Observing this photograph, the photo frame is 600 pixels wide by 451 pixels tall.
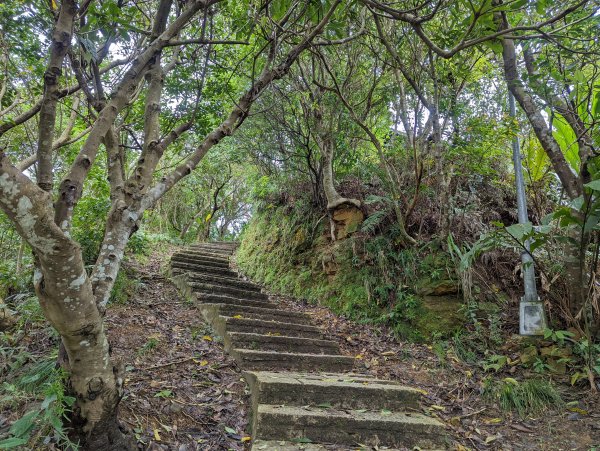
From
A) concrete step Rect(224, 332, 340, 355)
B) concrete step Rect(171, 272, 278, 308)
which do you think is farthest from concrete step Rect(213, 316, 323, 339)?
concrete step Rect(171, 272, 278, 308)

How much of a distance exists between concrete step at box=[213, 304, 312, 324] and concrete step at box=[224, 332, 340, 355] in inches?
28.0

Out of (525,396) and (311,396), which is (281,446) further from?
(525,396)

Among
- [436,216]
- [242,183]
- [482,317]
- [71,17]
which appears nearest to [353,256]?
[436,216]

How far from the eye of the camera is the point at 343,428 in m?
3.12

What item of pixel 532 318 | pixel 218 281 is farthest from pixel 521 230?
pixel 218 281

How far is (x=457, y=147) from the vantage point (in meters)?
5.70

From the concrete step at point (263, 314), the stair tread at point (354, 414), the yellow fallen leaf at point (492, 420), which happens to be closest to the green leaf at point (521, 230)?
the yellow fallen leaf at point (492, 420)

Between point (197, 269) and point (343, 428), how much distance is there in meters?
4.94

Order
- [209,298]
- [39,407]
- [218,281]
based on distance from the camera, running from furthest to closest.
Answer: [218,281] → [209,298] → [39,407]

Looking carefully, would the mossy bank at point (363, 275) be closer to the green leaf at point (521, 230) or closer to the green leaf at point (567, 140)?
the green leaf at point (521, 230)

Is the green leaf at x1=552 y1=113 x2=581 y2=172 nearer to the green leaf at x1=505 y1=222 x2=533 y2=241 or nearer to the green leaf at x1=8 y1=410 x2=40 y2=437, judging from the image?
the green leaf at x1=505 y1=222 x2=533 y2=241

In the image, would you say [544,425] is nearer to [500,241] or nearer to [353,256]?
[500,241]

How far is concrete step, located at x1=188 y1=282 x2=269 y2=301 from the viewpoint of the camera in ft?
19.8

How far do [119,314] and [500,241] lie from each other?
15.2 ft
